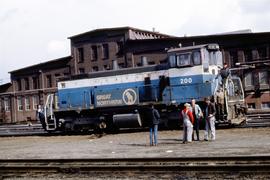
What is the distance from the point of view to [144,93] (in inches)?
1042

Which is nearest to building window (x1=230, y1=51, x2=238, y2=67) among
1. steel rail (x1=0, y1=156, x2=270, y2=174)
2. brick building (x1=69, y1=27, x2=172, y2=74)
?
brick building (x1=69, y1=27, x2=172, y2=74)

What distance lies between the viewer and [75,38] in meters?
62.8

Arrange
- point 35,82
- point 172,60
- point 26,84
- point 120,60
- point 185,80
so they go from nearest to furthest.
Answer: point 185,80 → point 172,60 → point 120,60 → point 35,82 → point 26,84

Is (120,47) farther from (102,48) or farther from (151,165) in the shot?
(151,165)

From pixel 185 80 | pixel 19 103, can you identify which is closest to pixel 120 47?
pixel 19 103

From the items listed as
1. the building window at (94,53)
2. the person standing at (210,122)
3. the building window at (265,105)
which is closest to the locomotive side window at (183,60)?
the person standing at (210,122)

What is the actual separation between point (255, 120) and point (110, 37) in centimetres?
3513

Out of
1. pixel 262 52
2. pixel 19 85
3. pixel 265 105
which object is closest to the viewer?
pixel 265 105

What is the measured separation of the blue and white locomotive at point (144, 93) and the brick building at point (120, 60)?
14288 millimetres

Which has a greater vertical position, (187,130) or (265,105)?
(265,105)

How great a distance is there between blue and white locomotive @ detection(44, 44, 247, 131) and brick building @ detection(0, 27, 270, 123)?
46.9 ft

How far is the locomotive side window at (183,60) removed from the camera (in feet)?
80.9

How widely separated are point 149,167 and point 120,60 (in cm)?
4755

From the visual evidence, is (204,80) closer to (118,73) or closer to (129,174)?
(118,73)
